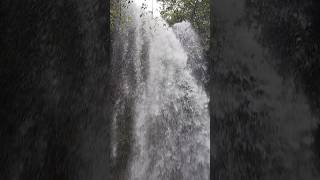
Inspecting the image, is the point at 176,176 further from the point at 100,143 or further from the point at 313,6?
the point at 313,6

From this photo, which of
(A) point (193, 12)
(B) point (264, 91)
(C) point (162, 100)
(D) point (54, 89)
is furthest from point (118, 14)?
(B) point (264, 91)

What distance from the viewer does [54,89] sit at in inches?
83.1

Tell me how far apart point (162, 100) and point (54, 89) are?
0.96 m

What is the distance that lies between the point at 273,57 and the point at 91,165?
108 centimetres

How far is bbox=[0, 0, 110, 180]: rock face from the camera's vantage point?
204 cm

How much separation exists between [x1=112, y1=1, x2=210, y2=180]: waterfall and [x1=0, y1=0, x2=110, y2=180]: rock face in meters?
0.72

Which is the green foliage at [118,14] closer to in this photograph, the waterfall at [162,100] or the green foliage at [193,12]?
the waterfall at [162,100]

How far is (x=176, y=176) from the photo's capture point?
8.77ft

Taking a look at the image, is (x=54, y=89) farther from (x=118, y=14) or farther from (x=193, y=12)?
(x=193, y=12)

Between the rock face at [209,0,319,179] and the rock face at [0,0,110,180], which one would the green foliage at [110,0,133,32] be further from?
the rock face at [209,0,319,179]

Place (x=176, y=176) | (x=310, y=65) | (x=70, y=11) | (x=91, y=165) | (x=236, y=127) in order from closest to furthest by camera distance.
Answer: (x=310, y=65) → (x=236, y=127) → (x=91, y=165) → (x=70, y=11) → (x=176, y=176)

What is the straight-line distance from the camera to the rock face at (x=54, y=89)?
2043mm

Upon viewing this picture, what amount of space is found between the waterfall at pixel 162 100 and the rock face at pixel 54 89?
0.72 metres

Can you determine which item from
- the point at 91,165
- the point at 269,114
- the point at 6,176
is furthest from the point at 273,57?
the point at 6,176
